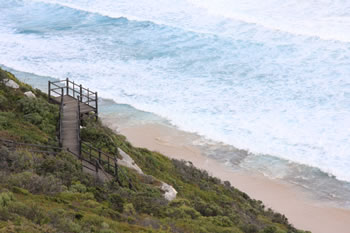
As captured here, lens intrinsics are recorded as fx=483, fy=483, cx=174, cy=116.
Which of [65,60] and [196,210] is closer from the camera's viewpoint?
[196,210]

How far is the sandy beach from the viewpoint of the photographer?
64.8 feet

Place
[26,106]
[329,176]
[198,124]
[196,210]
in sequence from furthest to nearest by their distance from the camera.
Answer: [198,124], [329,176], [26,106], [196,210]

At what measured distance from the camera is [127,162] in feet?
57.7

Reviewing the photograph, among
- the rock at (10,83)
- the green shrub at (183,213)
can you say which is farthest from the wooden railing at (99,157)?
the rock at (10,83)

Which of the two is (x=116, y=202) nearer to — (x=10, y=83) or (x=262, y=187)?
(x=10, y=83)

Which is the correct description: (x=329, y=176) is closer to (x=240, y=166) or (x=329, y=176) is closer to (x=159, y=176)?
(x=240, y=166)

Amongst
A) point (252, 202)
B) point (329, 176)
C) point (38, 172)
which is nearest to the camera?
point (38, 172)

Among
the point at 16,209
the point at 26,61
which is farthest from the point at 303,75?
the point at 16,209

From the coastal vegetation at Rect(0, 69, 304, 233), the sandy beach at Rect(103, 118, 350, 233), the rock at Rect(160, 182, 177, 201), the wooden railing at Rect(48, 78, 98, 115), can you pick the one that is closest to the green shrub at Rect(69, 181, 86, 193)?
the coastal vegetation at Rect(0, 69, 304, 233)

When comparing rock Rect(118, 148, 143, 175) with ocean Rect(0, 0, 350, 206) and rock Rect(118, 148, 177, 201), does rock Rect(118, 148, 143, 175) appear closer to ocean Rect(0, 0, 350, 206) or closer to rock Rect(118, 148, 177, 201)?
rock Rect(118, 148, 177, 201)

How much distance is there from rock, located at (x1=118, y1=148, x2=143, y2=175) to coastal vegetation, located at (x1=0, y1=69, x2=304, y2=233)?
15.2 inches

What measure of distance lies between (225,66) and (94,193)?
94.0ft

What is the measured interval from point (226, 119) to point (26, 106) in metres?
15.1

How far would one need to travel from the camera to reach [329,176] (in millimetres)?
23078
